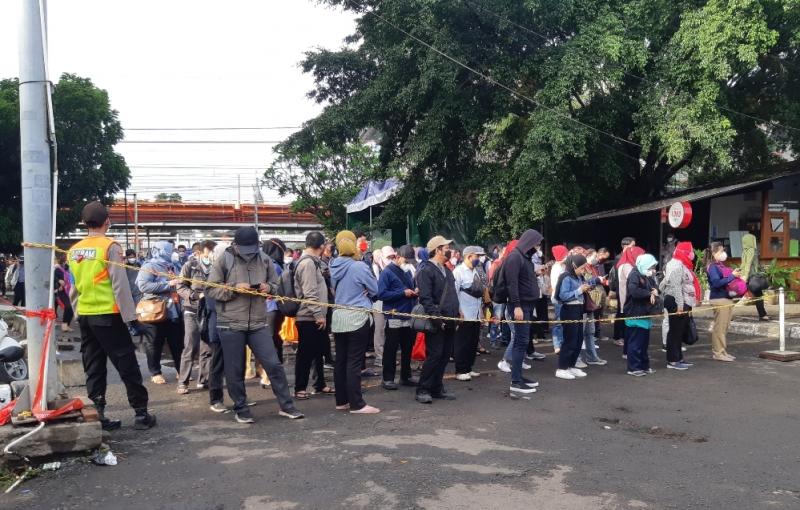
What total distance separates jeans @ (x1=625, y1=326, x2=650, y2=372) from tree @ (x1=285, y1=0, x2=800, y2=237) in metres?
6.29

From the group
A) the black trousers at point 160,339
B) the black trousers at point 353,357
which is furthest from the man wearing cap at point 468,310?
the black trousers at point 160,339

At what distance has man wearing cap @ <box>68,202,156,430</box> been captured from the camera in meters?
5.50

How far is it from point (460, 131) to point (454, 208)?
2.02 meters

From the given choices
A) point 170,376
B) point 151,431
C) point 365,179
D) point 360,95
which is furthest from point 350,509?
point 365,179

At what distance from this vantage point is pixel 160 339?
8023mm

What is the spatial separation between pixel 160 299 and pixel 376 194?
14.4m

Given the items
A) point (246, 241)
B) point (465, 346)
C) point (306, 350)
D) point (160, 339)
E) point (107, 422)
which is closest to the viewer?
point (107, 422)

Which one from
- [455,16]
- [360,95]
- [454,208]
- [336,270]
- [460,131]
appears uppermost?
[455,16]

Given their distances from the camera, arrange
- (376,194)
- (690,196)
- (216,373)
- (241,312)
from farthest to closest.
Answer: (376,194) → (690,196) → (216,373) → (241,312)

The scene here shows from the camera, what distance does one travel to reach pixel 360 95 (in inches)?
676

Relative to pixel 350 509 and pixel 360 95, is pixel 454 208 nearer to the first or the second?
pixel 360 95

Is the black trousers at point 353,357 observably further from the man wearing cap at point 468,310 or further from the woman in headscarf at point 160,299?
the woman in headscarf at point 160,299

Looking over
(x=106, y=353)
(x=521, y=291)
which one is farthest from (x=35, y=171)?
(x=521, y=291)

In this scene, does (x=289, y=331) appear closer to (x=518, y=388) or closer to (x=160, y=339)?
(x=160, y=339)
